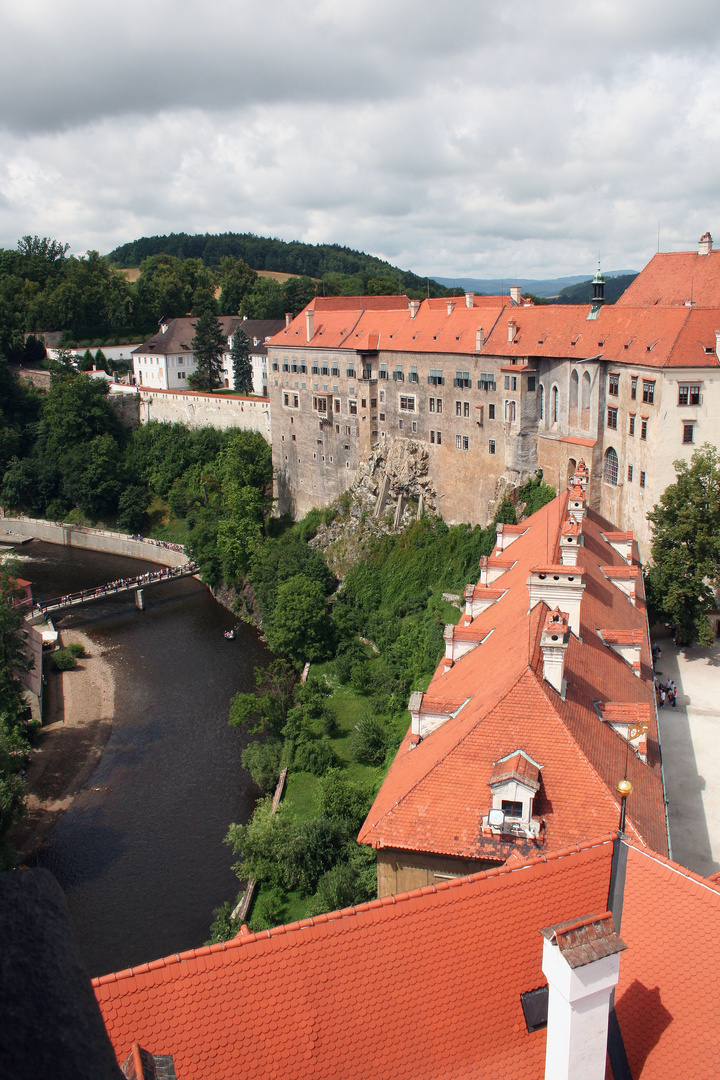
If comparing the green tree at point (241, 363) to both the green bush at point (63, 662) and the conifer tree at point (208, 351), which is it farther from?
the green bush at point (63, 662)

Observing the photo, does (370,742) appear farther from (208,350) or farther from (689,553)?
(208,350)

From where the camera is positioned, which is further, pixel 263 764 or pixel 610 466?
pixel 610 466

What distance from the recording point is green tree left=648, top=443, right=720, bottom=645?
26.2 m

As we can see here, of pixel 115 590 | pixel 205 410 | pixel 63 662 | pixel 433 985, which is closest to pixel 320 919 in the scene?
pixel 433 985

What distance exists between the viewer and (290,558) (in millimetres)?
46375

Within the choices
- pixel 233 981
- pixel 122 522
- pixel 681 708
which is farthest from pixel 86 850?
pixel 122 522

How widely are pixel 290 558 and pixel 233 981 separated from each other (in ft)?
128

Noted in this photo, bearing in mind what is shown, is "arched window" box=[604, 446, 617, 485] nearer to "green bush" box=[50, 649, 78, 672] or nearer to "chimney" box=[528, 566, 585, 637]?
"chimney" box=[528, 566, 585, 637]

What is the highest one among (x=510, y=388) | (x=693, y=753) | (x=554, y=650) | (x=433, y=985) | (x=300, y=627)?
(x=510, y=388)

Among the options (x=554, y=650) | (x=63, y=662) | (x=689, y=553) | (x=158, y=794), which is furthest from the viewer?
(x=63, y=662)

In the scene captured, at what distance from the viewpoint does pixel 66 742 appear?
33.8 m

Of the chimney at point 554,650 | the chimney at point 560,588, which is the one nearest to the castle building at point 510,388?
the chimney at point 560,588

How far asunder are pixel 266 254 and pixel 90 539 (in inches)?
4440

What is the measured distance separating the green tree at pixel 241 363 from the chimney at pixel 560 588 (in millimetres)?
61173
